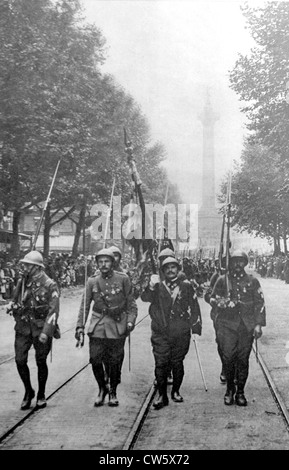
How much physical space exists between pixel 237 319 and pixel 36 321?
2.28 metres

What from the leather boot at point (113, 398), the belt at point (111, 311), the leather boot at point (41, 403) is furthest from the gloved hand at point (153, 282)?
the leather boot at point (41, 403)

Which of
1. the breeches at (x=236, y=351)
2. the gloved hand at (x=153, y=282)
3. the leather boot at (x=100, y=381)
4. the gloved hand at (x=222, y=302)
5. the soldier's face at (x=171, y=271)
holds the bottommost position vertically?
the leather boot at (x=100, y=381)

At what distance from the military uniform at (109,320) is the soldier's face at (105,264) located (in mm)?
101

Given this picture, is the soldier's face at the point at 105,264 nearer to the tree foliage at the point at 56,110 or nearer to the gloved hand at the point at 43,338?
the gloved hand at the point at 43,338

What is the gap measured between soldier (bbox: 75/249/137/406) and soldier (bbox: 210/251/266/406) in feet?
3.40

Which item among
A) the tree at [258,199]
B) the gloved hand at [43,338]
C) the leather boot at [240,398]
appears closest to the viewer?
the gloved hand at [43,338]

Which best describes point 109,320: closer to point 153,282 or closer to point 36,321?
point 153,282

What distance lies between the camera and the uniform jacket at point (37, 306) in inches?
293

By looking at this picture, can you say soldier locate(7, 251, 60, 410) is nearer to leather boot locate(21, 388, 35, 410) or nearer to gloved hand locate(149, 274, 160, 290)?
leather boot locate(21, 388, 35, 410)

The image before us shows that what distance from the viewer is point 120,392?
333 inches

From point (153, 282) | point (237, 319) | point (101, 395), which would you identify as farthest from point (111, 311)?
point (237, 319)
